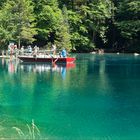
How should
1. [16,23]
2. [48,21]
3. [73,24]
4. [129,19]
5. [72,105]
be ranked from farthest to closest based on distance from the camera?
[129,19] < [73,24] < [48,21] < [16,23] < [72,105]

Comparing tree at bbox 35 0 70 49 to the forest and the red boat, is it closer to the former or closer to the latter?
the forest

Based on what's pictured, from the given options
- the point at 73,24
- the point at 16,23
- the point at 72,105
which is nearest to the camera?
the point at 72,105

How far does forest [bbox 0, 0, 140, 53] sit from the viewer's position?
2190 inches

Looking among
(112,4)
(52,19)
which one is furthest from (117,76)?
(112,4)

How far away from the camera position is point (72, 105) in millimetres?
18828

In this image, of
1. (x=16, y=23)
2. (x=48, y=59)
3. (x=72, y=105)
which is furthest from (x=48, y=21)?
(x=72, y=105)

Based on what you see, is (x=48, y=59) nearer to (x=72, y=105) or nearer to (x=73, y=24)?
(x=72, y=105)

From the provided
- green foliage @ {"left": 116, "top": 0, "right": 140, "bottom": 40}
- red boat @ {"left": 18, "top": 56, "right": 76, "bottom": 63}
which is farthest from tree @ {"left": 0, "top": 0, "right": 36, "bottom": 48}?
green foliage @ {"left": 116, "top": 0, "right": 140, "bottom": 40}

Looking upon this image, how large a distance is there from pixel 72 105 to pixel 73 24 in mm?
49833

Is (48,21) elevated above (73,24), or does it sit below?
above

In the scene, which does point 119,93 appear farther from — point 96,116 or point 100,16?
point 100,16

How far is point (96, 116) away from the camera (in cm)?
1630

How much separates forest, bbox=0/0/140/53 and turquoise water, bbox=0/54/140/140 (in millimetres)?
25375

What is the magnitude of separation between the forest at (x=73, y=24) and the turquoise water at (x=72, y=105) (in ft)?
83.3
